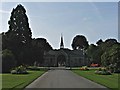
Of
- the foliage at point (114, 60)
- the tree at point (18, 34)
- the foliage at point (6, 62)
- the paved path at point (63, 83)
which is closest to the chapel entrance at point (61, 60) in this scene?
the tree at point (18, 34)

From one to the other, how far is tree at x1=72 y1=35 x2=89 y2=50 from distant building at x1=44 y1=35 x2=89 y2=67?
11611 millimetres

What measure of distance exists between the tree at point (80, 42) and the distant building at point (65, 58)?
457 inches

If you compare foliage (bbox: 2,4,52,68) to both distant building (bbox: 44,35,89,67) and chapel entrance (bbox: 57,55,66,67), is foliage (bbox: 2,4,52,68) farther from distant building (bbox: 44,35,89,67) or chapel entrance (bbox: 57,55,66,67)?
chapel entrance (bbox: 57,55,66,67)

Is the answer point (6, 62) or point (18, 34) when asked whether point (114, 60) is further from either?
point (18, 34)

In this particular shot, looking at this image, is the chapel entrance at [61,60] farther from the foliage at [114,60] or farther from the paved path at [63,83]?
the paved path at [63,83]

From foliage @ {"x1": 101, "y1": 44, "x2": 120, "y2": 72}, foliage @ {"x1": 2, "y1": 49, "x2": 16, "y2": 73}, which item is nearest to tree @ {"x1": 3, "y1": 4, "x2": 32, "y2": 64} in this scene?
foliage @ {"x1": 2, "y1": 49, "x2": 16, "y2": 73}

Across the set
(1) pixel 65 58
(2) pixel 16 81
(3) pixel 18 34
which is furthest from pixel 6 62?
(1) pixel 65 58

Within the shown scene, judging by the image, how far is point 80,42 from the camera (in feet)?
540

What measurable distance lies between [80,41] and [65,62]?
1727 cm

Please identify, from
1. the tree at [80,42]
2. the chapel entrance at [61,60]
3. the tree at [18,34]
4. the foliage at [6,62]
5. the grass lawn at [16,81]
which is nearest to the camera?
the grass lawn at [16,81]

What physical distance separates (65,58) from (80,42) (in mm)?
19082

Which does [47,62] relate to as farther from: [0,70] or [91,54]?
[0,70]

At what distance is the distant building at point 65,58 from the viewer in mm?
147125

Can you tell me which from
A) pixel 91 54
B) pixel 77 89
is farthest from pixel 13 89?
pixel 91 54
